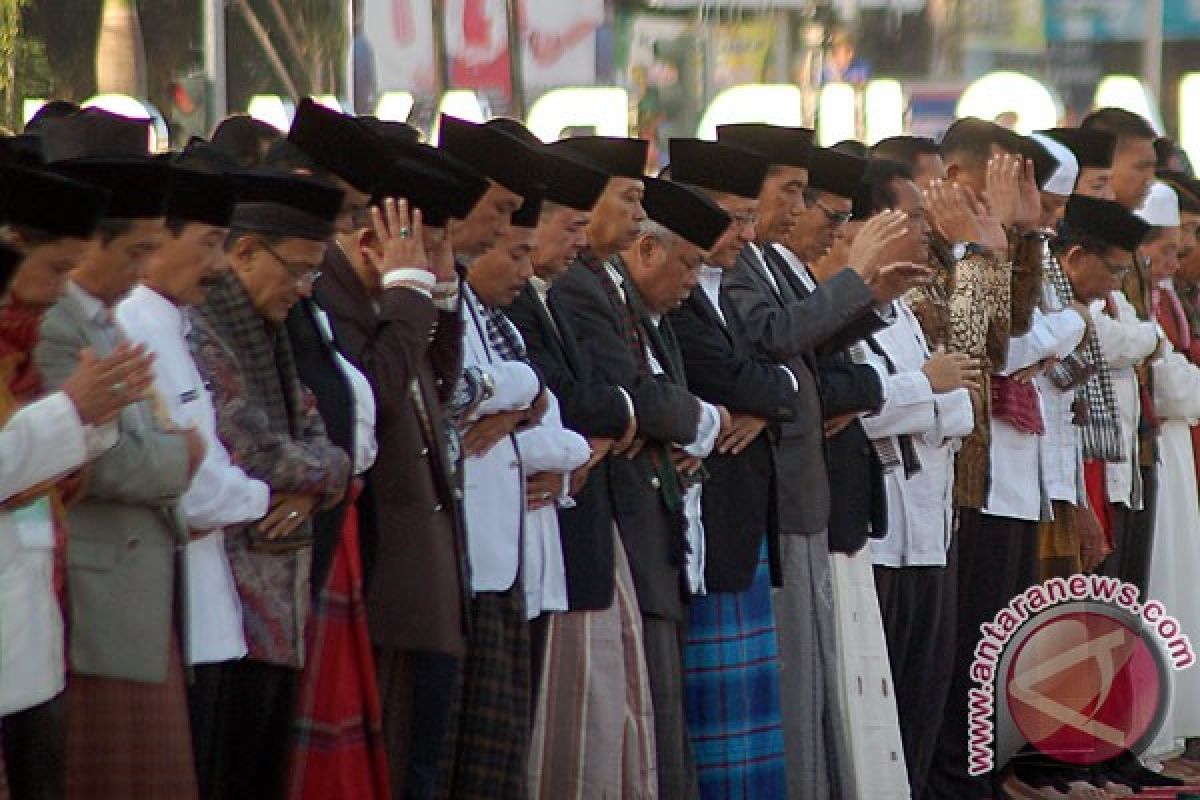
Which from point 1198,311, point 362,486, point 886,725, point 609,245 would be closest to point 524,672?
point 362,486

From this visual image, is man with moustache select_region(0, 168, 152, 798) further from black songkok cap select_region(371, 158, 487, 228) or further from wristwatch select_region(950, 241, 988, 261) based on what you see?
wristwatch select_region(950, 241, 988, 261)

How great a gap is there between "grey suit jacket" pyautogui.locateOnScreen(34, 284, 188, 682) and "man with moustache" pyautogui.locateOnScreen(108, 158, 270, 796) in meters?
0.14

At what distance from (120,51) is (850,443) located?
128 inches

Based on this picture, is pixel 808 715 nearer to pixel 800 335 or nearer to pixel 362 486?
pixel 800 335

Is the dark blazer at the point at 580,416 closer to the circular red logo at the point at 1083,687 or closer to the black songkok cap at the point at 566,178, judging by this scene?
the black songkok cap at the point at 566,178

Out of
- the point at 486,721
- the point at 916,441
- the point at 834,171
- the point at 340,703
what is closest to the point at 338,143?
the point at 340,703

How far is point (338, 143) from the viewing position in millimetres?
5562

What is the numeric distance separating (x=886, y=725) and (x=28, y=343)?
366 cm

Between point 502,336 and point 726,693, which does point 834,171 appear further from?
point 502,336

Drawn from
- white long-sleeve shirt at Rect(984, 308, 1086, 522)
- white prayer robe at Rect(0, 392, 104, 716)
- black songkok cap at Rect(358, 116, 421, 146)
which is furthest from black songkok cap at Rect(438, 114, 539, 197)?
white long-sleeve shirt at Rect(984, 308, 1086, 522)

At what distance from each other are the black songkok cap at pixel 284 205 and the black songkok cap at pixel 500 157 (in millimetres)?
877

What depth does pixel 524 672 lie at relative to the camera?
6105 millimetres

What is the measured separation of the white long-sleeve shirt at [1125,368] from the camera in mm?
9273

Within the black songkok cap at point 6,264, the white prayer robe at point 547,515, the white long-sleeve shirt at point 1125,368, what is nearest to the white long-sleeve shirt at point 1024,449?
the white long-sleeve shirt at point 1125,368
